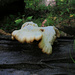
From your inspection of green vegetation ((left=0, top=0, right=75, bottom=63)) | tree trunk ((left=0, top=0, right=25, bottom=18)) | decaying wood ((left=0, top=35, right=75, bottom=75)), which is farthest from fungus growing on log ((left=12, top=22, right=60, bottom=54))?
tree trunk ((left=0, top=0, right=25, bottom=18))

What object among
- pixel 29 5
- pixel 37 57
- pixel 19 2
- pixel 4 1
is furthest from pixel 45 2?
pixel 37 57

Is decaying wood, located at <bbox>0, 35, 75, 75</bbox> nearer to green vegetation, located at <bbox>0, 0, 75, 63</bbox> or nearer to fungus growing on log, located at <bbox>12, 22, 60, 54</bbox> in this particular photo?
fungus growing on log, located at <bbox>12, 22, 60, 54</bbox>

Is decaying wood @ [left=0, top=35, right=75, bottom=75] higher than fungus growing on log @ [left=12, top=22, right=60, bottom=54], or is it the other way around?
fungus growing on log @ [left=12, top=22, right=60, bottom=54]

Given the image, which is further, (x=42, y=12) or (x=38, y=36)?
(x=42, y=12)

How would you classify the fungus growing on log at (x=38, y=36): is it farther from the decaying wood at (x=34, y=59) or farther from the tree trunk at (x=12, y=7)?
the tree trunk at (x=12, y=7)

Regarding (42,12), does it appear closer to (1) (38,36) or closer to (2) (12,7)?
(2) (12,7)

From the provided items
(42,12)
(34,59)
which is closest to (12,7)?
(42,12)

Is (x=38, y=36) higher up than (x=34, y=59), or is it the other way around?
(x=38, y=36)

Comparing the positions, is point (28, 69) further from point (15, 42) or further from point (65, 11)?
point (65, 11)
